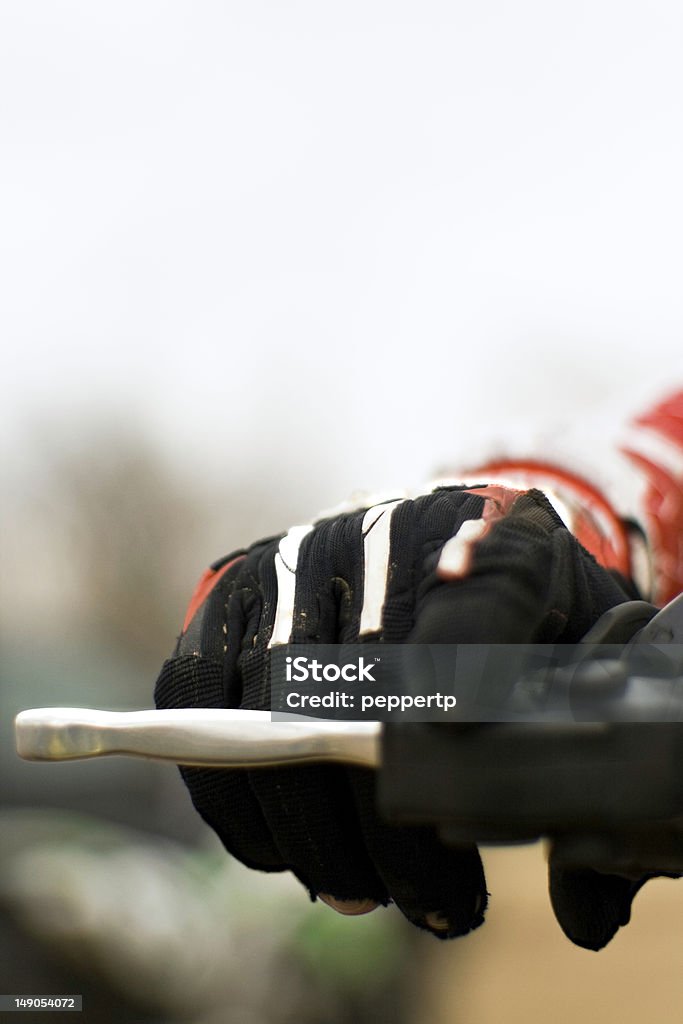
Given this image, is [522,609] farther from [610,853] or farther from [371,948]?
[371,948]

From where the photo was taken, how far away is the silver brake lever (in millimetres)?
231

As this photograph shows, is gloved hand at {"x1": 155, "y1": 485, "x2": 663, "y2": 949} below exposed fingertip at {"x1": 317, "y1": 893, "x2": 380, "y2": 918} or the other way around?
the other way around

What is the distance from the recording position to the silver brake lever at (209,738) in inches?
9.1

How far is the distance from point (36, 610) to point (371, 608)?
6.58ft

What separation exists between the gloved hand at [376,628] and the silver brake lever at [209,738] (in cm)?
3

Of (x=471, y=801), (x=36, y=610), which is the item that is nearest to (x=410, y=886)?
(x=471, y=801)

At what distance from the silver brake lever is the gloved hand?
3 centimetres

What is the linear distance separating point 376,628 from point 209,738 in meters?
0.05

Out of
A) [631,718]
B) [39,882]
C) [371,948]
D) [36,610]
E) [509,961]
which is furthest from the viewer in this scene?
[36,610]

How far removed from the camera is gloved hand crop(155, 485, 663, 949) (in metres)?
0.24

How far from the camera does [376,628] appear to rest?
10.2 inches

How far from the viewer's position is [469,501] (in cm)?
26

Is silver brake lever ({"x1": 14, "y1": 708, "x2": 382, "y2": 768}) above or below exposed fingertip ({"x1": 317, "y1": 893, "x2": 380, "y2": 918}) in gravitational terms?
above

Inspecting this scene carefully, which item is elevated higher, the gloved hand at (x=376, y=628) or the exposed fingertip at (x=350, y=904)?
the gloved hand at (x=376, y=628)
